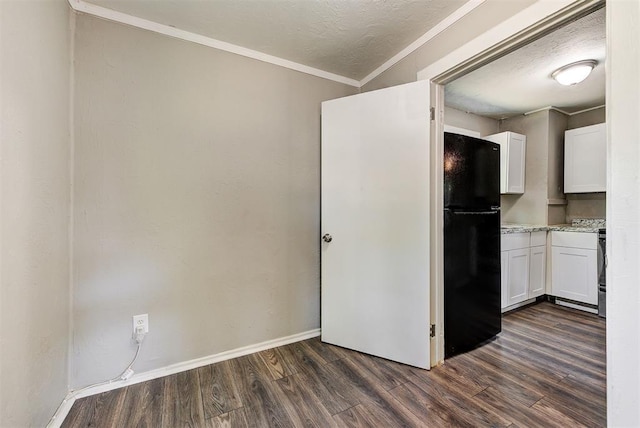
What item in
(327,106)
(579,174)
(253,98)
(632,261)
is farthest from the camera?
(579,174)

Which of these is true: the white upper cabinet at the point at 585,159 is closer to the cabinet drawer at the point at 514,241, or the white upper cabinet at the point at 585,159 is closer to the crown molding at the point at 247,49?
the cabinet drawer at the point at 514,241

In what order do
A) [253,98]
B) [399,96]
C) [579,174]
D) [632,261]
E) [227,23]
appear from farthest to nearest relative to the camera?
[579,174]
[253,98]
[399,96]
[227,23]
[632,261]

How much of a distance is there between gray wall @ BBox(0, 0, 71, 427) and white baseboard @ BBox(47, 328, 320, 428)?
0.06 meters

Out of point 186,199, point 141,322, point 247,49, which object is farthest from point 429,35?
point 141,322

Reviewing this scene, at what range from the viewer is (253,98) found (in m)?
2.00

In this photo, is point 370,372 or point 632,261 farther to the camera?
point 370,372

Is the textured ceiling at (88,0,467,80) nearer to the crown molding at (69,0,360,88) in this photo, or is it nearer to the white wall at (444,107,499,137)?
the crown molding at (69,0,360,88)

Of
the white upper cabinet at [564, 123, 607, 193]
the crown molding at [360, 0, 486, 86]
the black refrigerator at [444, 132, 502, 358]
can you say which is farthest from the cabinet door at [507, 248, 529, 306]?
the crown molding at [360, 0, 486, 86]

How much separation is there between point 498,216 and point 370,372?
1637 mm

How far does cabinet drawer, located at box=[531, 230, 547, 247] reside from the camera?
2.95m

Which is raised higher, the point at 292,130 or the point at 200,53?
the point at 200,53

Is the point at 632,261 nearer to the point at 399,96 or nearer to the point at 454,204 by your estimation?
the point at 454,204

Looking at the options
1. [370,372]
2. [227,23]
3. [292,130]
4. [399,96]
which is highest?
[227,23]

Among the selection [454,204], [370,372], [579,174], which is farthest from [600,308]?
[370,372]
